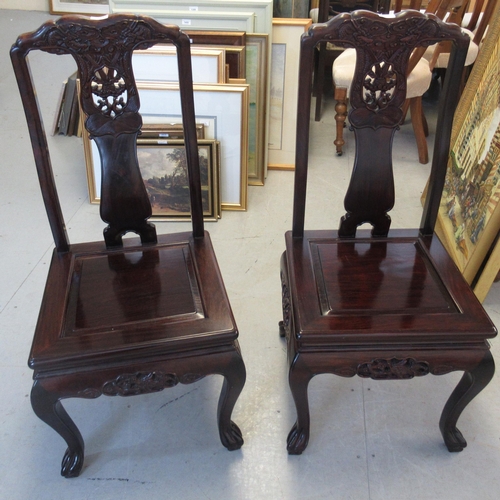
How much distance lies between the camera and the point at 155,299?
1.25 m

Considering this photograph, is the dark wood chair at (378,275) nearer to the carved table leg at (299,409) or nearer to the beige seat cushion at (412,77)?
the carved table leg at (299,409)

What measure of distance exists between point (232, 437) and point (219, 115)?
136 centimetres

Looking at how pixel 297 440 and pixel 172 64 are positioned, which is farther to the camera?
pixel 172 64

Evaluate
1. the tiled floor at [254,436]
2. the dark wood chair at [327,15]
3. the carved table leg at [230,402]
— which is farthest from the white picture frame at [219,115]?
the carved table leg at [230,402]

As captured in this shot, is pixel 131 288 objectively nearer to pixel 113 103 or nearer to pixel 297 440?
pixel 113 103

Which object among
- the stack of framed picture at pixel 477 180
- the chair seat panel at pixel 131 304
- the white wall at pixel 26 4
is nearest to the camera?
the chair seat panel at pixel 131 304

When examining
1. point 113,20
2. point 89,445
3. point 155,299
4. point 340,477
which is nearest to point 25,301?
point 89,445

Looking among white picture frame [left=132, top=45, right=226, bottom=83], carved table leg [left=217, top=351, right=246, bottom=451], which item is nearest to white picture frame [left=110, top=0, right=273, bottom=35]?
white picture frame [left=132, top=45, right=226, bottom=83]

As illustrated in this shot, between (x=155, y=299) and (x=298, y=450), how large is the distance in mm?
554

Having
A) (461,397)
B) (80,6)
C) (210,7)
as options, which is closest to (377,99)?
(461,397)

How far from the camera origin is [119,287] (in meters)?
1.29

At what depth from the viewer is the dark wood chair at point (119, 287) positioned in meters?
1.14

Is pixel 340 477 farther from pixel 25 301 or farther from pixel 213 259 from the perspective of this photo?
pixel 25 301

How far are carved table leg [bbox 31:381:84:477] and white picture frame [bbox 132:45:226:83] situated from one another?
152 centimetres
